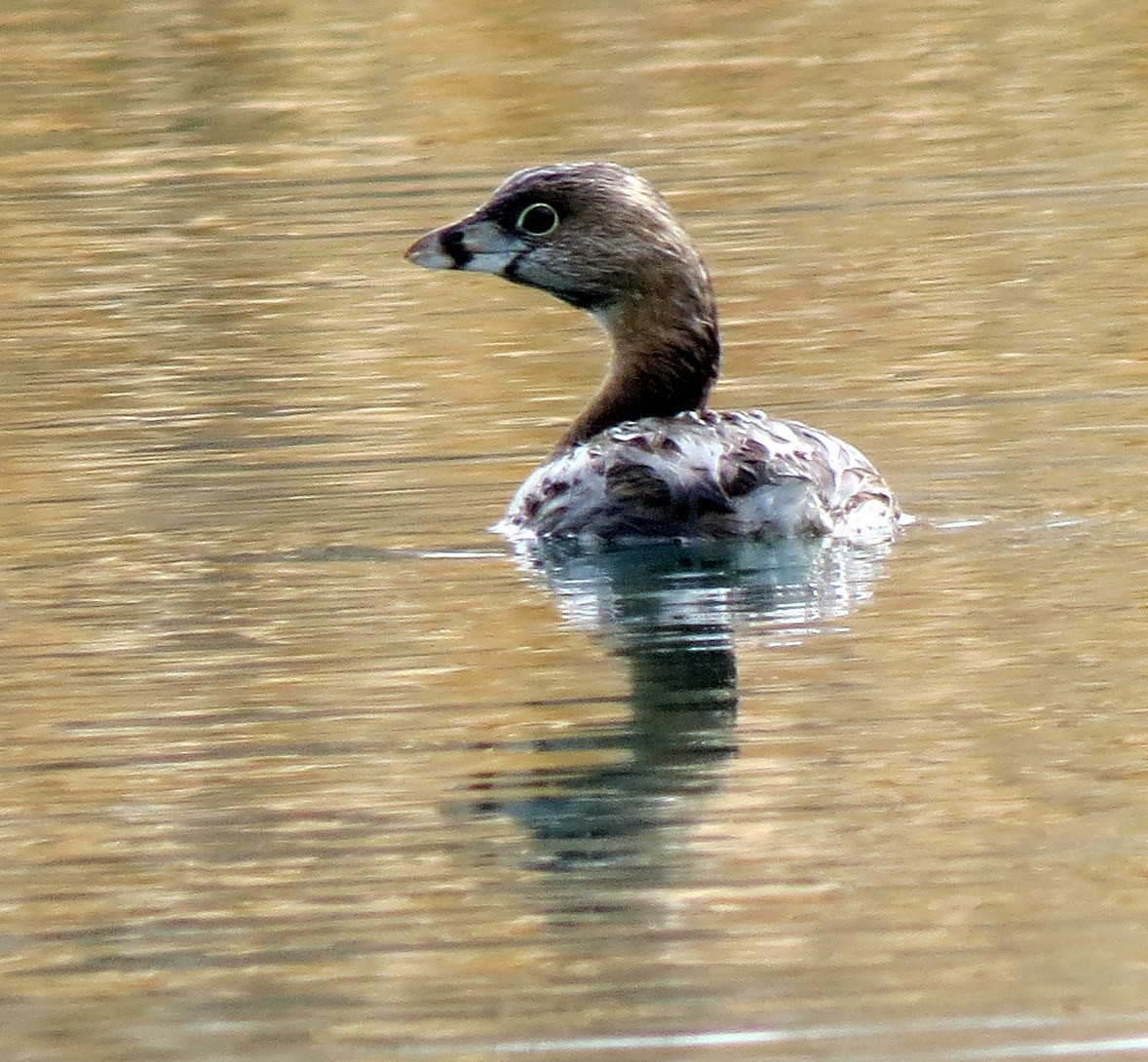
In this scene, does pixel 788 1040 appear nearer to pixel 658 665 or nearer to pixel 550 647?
pixel 658 665

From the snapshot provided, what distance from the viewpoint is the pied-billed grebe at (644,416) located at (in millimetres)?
8547

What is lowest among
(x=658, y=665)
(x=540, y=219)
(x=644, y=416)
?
(x=644, y=416)

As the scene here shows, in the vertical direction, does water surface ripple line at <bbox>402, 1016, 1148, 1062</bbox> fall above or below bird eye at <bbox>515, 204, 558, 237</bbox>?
above

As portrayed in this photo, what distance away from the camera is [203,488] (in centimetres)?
997

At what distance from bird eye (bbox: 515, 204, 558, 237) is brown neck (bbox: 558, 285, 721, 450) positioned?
34 cm

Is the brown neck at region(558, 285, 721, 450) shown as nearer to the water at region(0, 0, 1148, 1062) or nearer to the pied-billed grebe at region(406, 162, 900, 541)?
the pied-billed grebe at region(406, 162, 900, 541)

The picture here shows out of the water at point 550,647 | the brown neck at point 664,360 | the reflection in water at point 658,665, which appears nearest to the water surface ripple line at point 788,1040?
the water at point 550,647

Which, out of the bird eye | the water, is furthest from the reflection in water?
the bird eye

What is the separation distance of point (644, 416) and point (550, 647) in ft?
5.50

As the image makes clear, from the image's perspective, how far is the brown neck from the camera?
9.19 m

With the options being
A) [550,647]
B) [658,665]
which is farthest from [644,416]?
[658,665]

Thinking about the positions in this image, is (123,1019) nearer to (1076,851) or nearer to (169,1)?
(1076,851)

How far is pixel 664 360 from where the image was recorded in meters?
9.20

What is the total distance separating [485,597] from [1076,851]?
2.87 metres
